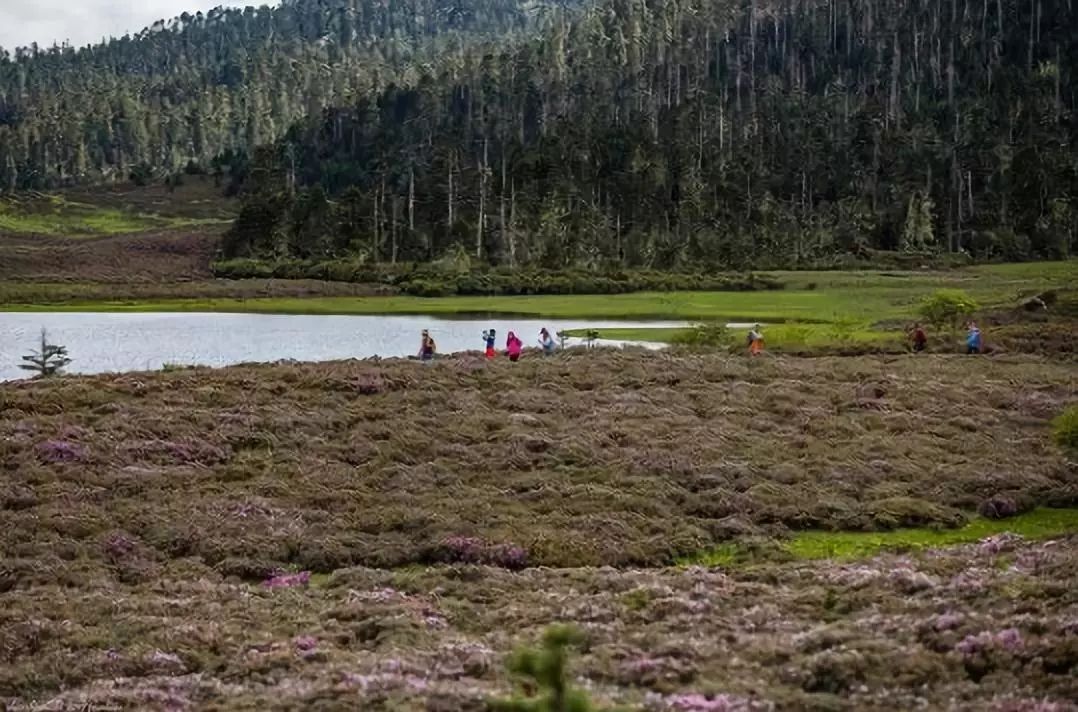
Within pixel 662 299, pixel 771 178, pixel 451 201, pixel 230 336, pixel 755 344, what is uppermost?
pixel 771 178

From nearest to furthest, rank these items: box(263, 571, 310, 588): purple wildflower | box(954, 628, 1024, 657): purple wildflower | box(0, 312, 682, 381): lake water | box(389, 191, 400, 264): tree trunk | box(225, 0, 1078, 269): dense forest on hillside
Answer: box(954, 628, 1024, 657): purple wildflower < box(263, 571, 310, 588): purple wildflower < box(0, 312, 682, 381): lake water < box(225, 0, 1078, 269): dense forest on hillside < box(389, 191, 400, 264): tree trunk

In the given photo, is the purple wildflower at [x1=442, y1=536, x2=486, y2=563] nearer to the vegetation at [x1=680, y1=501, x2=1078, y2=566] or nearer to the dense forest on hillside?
the vegetation at [x1=680, y1=501, x2=1078, y2=566]

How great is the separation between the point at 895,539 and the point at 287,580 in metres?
14.6

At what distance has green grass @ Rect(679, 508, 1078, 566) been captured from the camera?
25.7 m

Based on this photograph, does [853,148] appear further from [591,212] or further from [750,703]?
[750,703]

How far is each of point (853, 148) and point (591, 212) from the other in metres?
43.5

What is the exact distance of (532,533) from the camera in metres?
26.9

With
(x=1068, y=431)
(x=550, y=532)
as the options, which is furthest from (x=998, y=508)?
(x=550, y=532)

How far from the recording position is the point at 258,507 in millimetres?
28844

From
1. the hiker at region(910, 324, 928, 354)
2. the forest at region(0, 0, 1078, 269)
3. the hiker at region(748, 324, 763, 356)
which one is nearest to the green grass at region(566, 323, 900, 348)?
the hiker at region(910, 324, 928, 354)

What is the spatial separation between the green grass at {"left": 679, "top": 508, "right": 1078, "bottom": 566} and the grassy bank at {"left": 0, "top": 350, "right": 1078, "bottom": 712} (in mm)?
141

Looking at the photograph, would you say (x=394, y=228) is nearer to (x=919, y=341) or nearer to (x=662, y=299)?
(x=662, y=299)

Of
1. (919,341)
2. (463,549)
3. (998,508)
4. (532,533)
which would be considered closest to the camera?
(463,549)

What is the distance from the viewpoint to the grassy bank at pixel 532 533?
16.0m
